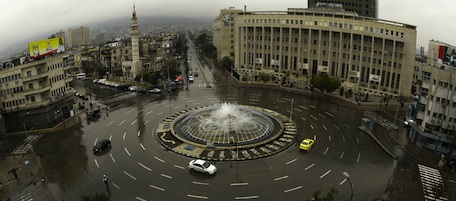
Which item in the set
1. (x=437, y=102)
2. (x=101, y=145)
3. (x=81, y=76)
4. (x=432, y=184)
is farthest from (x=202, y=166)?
(x=81, y=76)

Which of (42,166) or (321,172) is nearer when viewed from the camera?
(321,172)

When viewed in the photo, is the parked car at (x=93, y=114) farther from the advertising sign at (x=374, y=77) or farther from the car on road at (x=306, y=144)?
the advertising sign at (x=374, y=77)

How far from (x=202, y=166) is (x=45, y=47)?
4654 centimetres

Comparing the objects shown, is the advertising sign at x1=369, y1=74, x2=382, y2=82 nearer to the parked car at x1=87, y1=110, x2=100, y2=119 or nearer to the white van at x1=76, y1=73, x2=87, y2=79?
the parked car at x1=87, y1=110, x2=100, y2=119

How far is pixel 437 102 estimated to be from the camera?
5253 cm

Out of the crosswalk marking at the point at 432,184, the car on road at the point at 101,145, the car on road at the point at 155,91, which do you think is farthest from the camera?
the car on road at the point at 155,91

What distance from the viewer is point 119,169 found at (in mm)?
48219

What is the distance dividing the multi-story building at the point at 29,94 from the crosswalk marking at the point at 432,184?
67.2m

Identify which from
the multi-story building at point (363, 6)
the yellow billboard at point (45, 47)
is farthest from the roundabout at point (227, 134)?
the multi-story building at point (363, 6)

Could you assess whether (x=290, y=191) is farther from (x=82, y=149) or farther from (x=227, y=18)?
(x=227, y=18)

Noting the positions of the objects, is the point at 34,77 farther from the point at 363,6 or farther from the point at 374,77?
the point at 363,6

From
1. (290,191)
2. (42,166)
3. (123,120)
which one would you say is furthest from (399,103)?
(42,166)

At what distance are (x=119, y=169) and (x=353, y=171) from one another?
3355cm

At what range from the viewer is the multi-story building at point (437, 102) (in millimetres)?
50875
